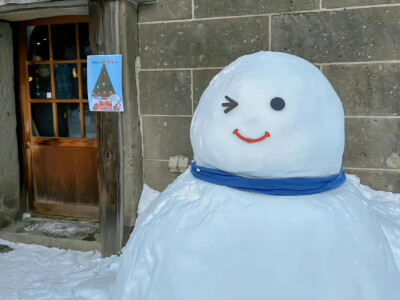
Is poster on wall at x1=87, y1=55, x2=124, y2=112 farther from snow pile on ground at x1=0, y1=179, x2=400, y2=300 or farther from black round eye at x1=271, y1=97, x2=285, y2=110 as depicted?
black round eye at x1=271, y1=97, x2=285, y2=110

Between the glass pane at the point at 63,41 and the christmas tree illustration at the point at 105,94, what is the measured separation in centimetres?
93

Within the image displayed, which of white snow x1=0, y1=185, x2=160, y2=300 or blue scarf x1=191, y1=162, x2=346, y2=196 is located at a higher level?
blue scarf x1=191, y1=162, x2=346, y2=196

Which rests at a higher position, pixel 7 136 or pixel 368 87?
pixel 368 87

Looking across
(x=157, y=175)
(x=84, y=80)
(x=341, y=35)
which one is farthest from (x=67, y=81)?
(x=341, y=35)

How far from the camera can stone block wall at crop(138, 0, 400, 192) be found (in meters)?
2.62

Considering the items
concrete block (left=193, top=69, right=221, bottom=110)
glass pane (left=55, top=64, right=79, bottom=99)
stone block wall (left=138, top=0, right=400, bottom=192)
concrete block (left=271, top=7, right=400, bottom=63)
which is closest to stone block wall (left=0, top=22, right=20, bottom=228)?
glass pane (left=55, top=64, right=79, bottom=99)

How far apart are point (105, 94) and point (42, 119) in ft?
4.39

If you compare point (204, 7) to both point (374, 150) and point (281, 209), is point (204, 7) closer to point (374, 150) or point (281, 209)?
point (374, 150)

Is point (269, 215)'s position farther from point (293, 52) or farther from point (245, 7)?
point (245, 7)

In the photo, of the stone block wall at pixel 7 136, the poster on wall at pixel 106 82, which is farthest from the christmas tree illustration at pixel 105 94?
the stone block wall at pixel 7 136

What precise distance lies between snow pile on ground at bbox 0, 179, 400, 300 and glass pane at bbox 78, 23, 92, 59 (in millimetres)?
1573

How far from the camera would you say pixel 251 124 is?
1335mm

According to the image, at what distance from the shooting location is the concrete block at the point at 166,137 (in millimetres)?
3076

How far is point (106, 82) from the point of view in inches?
120
